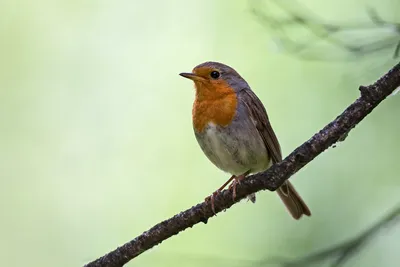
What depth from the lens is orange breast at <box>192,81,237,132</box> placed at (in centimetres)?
428

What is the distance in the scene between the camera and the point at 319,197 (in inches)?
207

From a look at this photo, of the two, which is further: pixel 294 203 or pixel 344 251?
pixel 294 203

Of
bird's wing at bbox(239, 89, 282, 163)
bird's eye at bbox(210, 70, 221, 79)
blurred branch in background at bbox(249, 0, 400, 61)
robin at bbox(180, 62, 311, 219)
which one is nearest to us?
blurred branch in background at bbox(249, 0, 400, 61)

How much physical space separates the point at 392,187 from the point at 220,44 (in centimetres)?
224

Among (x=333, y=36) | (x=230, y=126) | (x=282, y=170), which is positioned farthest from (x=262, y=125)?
(x=282, y=170)

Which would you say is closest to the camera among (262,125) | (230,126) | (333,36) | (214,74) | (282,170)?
(282,170)

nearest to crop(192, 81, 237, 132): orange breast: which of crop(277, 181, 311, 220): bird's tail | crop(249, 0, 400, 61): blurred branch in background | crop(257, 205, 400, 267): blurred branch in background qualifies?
crop(249, 0, 400, 61): blurred branch in background

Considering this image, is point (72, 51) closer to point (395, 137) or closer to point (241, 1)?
point (241, 1)

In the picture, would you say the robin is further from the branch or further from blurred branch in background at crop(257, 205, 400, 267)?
blurred branch in background at crop(257, 205, 400, 267)

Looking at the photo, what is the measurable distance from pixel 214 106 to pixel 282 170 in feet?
5.20

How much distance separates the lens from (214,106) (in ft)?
14.2

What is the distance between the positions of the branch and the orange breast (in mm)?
1082

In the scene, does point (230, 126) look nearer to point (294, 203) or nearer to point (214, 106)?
point (214, 106)

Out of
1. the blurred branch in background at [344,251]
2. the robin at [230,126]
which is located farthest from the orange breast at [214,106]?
the blurred branch in background at [344,251]
